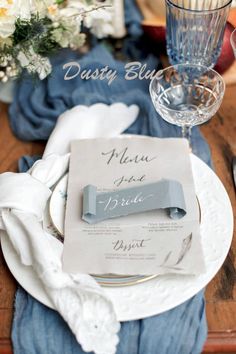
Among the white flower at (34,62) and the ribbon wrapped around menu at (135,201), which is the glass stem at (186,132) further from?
the white flower at (34,62)

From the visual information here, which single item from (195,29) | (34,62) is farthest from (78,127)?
(195,29)

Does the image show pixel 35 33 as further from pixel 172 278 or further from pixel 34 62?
pixel 172 278

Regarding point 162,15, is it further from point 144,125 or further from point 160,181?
point 160,181

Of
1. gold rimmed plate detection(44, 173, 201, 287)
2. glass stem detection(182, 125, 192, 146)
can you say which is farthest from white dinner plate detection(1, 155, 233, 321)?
glass stem detection(182, 125, 192, 146)

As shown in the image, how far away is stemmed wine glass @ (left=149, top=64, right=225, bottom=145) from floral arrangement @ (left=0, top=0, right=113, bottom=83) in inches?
6.6

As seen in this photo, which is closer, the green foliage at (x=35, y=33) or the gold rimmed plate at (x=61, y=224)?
the gold rimmed plate at (x=61, y=224)

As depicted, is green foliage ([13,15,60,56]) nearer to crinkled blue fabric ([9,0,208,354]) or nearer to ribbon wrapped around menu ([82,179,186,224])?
crinkled blue fabric ([9,0,208,354])

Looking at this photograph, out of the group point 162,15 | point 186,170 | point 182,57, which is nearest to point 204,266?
point 186,170

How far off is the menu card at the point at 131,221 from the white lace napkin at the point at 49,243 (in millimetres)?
24

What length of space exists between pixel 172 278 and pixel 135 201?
4.1 inches

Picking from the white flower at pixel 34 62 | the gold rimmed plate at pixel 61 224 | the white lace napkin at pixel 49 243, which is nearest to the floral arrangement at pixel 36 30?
the white flower at pixel 34 62

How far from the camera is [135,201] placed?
22.4 inches

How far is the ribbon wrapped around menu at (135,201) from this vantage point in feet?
1.84

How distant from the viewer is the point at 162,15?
0.87 meters
